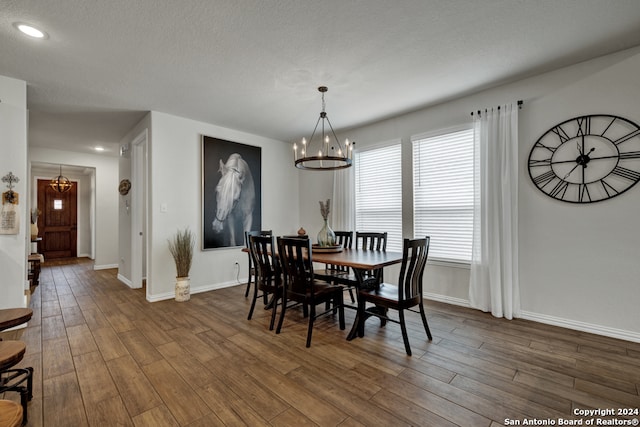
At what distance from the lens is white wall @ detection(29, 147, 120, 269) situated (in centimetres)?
659

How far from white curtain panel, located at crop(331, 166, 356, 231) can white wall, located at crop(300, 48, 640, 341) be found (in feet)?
6.96

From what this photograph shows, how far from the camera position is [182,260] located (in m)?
4.12

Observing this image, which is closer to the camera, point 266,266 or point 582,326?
point 582,326

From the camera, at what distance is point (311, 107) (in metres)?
3.96

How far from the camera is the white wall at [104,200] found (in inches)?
259

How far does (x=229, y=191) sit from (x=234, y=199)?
0.54 ft

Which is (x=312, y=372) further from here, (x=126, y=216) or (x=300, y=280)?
(x=126, y=216)

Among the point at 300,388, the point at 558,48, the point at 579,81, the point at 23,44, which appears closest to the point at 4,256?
the point at 23,44

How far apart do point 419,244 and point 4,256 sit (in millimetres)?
4195

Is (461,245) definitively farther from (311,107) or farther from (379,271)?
(311,107)

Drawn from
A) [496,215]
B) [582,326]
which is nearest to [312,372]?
[496,215]

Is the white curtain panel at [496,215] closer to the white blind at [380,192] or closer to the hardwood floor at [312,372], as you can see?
the hardwood floor at [312,372]

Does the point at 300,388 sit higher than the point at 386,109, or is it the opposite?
the point at 386,109

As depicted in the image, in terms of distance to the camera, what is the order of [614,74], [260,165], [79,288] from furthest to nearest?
[260,165], [79,288], [614,74]
